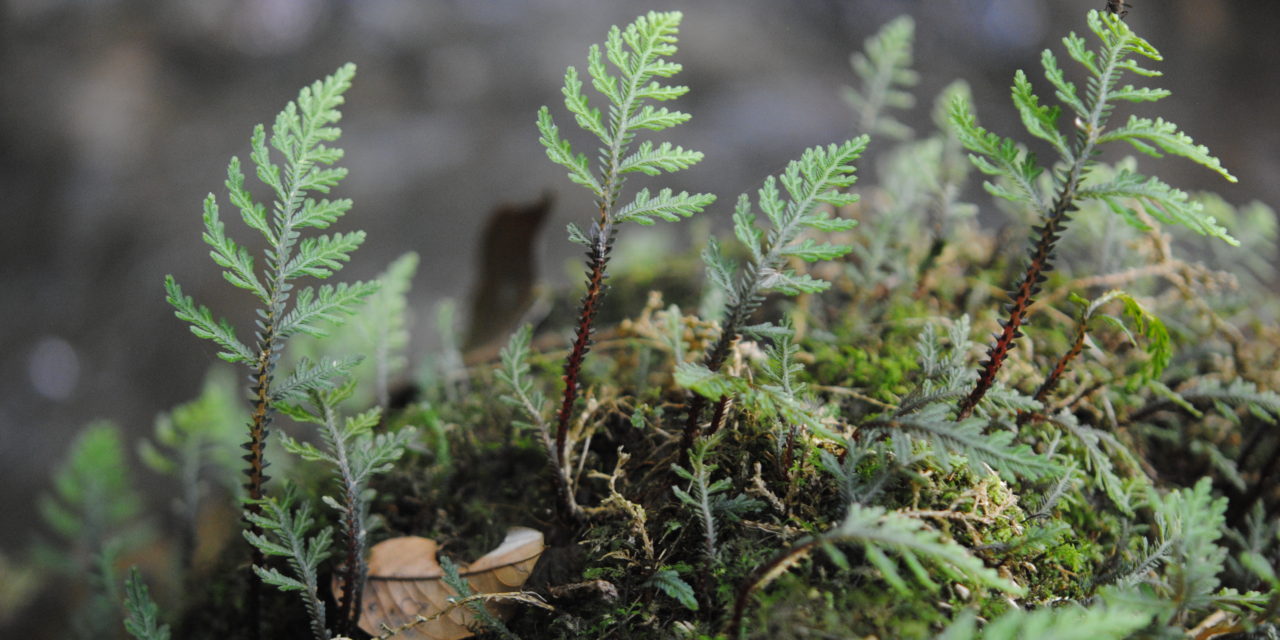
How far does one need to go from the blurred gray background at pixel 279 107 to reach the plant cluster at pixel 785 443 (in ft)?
9.37

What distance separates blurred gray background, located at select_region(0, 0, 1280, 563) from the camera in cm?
491

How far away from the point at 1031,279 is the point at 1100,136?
0.80 feet

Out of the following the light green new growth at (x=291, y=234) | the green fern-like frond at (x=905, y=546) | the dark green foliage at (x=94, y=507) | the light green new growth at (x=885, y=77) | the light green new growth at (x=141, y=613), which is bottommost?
the dark green foliage at (x=94, y=507)

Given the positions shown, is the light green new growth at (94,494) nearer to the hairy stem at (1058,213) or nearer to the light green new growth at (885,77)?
Answer: the hairy stem at (1058,213)

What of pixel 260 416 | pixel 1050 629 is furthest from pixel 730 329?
pixel 260 416

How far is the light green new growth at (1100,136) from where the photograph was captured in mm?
1098

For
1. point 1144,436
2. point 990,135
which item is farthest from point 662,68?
point 1144,436

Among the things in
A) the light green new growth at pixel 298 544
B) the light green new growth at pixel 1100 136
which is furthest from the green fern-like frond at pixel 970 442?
the light green new growth at pixel 298 544

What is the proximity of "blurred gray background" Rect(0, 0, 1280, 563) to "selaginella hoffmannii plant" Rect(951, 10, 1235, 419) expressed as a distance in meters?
3.48

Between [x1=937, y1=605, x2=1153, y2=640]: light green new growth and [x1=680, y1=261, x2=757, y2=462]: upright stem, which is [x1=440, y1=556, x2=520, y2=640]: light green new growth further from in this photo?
[x1=937, y1=605, x2=1153, y2=640]: light green new growth

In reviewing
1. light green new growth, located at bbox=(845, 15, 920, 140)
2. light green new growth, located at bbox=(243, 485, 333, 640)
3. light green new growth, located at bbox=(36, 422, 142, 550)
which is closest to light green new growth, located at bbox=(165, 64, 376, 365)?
light green new growth, located at bbox=(243, 485, 333, 640)

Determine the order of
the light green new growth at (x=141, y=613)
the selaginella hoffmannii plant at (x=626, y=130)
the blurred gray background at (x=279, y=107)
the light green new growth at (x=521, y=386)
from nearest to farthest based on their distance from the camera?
the selaginella hoffmannii plant at (x=626, y=130) < the light green new growth at (x=141, y=613) < the light green new growth at (x=521, y=386) < the blurred gray background at (x=279, y=107)

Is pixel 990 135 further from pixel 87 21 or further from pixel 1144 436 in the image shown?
pixel 87 21

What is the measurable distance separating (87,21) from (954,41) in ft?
20.8
